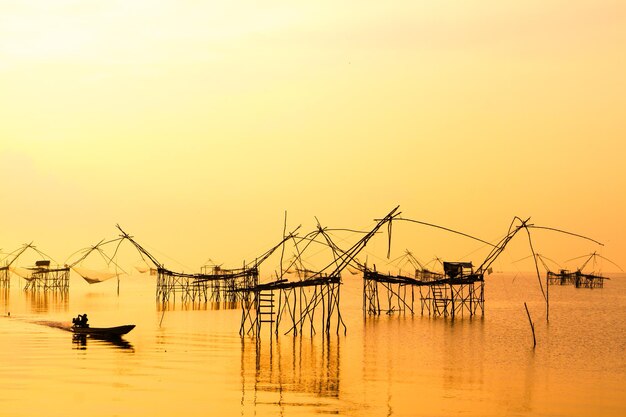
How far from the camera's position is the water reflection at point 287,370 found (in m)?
17.6

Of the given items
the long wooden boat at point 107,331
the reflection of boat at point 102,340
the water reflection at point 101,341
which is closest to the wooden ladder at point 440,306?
the long wooden boat at point 107,331

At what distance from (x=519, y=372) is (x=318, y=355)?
584 centimetres

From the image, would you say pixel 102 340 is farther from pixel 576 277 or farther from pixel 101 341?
pixel 576 277

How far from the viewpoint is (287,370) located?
21.4 metres

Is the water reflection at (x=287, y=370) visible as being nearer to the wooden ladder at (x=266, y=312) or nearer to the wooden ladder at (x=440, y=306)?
the wooden ladder at (x=266, y=312)

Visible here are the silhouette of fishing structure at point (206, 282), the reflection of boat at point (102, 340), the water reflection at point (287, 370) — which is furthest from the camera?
the silhouette of fishing structure at point (206, 282)

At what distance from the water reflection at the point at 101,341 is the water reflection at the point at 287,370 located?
369cm

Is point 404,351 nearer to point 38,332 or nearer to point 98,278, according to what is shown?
point 38,332

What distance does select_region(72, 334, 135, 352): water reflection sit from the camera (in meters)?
25.4

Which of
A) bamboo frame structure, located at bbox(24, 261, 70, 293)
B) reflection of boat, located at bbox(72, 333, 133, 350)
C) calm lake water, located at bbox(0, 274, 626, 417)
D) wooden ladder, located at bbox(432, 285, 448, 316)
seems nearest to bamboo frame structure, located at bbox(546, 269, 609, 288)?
wooden ladder, located at bbox(432, 285, 448, 316)

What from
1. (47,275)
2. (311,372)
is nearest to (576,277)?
(47,275)

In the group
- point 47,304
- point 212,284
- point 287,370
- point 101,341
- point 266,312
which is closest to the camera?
point 287,370

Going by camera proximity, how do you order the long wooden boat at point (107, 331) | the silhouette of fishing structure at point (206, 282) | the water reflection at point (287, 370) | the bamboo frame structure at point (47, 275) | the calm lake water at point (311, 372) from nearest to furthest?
the calm lake water at point (311, 372) → the water reflection at point (287, 370) → the long wooden boat at point (107, 331) → the silhouette of fishing structure at point (206, 282) → the bamboo frame structure at point (47, 275)

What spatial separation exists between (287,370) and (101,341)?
8450 mm
